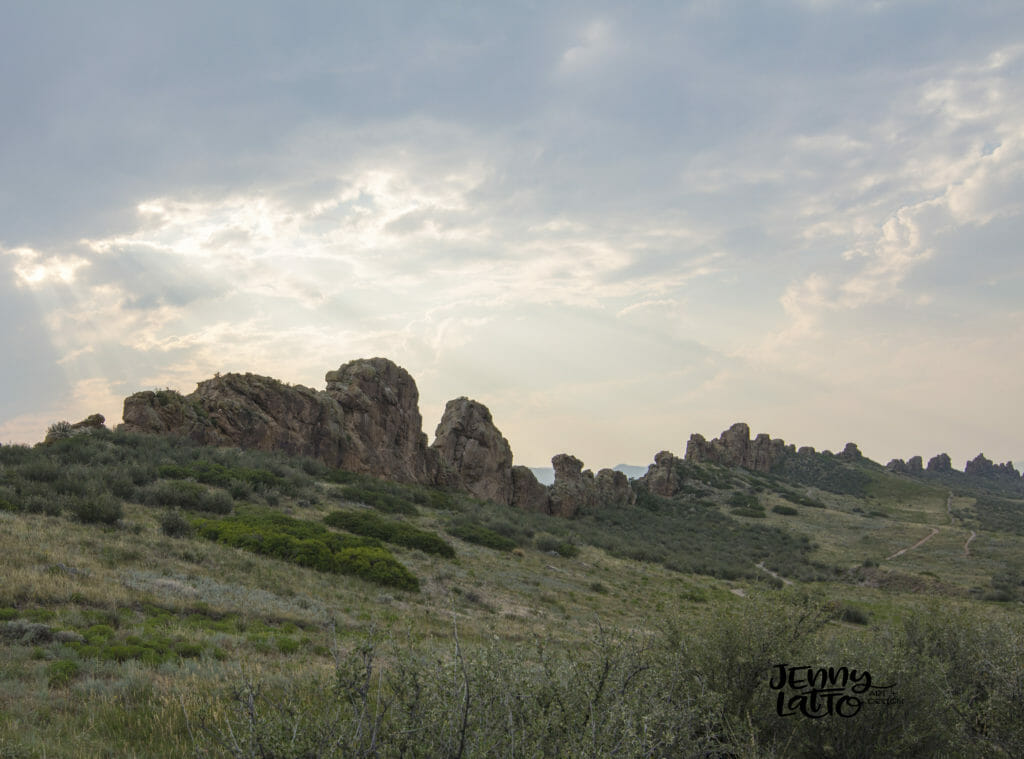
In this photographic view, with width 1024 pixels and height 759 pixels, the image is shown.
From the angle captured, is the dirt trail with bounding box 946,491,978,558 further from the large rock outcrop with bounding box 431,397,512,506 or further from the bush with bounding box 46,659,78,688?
the bush with bounding box 46,659,78,688

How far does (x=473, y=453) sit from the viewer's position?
47312mm

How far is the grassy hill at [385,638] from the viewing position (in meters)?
4.58

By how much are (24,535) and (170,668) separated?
7.60m

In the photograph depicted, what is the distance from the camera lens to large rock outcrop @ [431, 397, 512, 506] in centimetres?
4628

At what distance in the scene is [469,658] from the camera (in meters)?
5.25

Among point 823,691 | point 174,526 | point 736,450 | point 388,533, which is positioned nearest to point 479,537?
point 388,533

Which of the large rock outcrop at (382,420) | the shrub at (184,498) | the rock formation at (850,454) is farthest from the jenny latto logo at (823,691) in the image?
the rock formation at (850,454)

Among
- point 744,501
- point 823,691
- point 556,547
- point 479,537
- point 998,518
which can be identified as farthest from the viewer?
point 744,501

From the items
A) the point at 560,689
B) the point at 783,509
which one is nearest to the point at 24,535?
the point at 560,689

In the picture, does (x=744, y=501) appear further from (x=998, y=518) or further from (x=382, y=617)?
(x=382, y=617)

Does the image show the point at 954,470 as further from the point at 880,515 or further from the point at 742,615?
the point at 742,615

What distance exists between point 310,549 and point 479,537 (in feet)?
33.8

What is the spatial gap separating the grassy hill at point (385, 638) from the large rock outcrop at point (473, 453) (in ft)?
58.9

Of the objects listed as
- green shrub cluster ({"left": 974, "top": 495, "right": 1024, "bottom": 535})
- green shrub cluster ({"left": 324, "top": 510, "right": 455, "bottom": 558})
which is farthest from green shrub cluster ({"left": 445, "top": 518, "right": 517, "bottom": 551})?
green shrub cluster ({"left": 974, "top": 495, "right": 1024, "bottom": 535})
